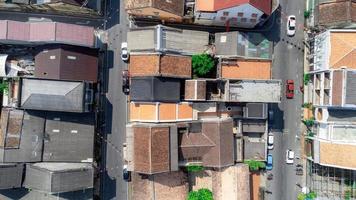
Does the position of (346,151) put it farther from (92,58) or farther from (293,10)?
(92,58)

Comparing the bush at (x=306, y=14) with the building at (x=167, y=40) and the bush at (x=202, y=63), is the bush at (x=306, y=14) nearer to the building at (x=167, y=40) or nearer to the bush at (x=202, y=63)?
the building at (x=167, y=40)

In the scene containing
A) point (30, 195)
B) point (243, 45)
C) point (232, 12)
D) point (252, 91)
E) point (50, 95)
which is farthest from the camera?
point (243, 45)

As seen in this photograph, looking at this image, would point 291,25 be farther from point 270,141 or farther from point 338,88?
point 270,141

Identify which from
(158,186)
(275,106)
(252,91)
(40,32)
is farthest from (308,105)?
(40,32)

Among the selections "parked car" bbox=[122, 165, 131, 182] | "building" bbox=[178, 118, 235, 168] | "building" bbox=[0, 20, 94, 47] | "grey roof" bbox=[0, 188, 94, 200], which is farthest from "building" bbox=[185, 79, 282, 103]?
"grey roof" bbox=[0, 188, 94, 200]

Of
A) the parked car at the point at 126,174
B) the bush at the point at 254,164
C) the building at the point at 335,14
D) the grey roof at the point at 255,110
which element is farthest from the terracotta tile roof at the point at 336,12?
the parked car at the point at 126,174
